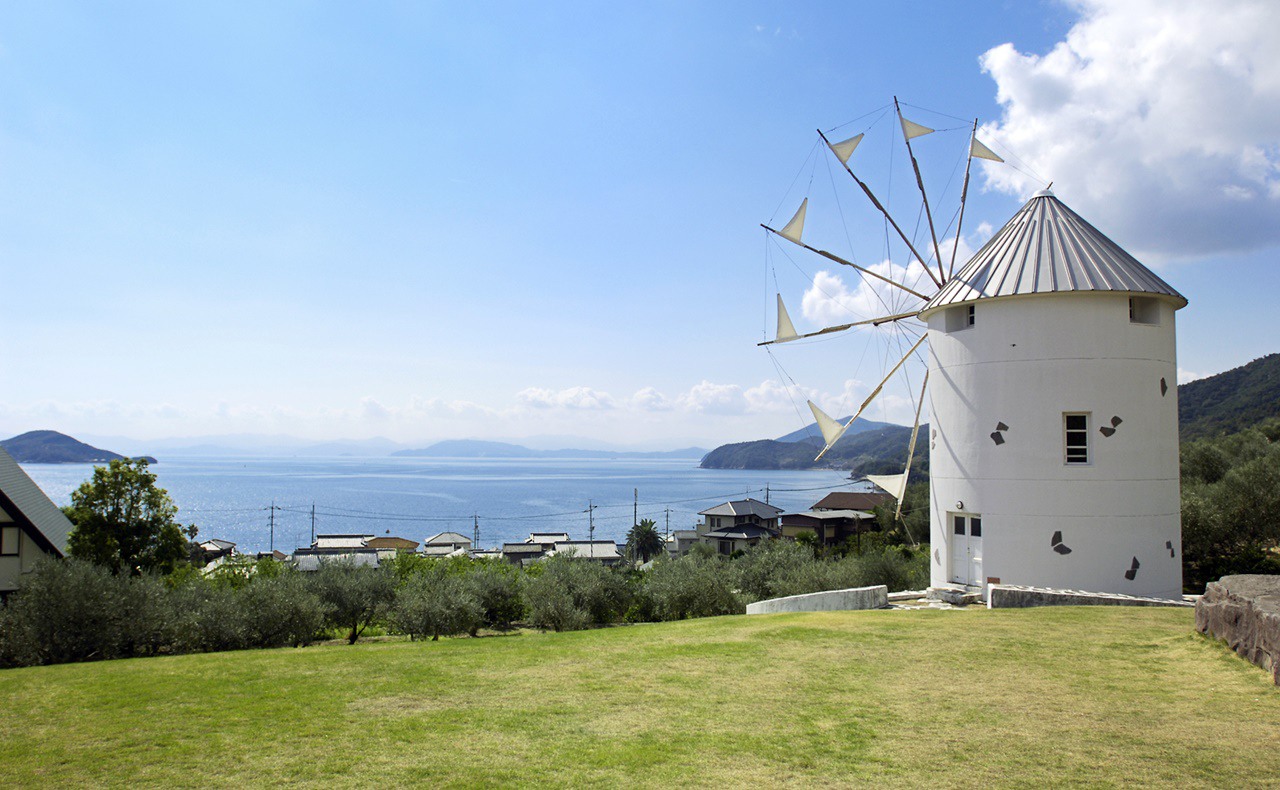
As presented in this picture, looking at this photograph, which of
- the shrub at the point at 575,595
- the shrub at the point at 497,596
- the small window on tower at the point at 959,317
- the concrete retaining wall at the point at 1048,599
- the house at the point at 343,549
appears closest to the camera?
the concrete retaining wall at the point at 1048,599

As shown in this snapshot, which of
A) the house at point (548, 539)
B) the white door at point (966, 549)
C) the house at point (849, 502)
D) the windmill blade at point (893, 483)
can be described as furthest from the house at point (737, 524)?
the white door at point (966, 549)

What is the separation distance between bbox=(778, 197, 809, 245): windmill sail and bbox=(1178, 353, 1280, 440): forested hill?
5447cm

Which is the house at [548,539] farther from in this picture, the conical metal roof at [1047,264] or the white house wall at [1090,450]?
the white house wall at [1090,450]

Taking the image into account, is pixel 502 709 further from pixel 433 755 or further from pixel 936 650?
pixel 936 650

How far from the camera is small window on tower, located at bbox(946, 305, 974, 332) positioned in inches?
693

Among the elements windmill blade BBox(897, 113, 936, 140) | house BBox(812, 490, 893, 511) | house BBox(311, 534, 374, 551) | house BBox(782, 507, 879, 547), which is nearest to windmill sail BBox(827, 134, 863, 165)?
windmill blade BBox(897, 113, 936, 140)

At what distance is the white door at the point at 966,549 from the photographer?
56.4 feet

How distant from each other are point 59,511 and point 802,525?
6229 centimetres

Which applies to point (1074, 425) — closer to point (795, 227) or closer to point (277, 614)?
point (795, 227)

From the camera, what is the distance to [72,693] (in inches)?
372

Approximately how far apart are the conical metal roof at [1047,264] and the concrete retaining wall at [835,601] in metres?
7.01

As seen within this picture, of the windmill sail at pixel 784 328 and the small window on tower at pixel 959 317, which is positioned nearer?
the small window on tower at pixel 959 317

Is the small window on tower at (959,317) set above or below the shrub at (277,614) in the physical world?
above

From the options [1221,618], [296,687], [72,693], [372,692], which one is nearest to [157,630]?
[72,693]
